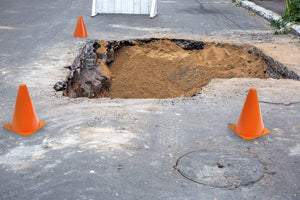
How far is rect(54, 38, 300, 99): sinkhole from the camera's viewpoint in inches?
262

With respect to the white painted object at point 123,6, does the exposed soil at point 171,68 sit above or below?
below

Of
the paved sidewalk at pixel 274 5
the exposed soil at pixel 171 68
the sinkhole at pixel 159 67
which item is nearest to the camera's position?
the sinkhole at pixel 159 67

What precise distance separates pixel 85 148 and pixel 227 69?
14.2 feet

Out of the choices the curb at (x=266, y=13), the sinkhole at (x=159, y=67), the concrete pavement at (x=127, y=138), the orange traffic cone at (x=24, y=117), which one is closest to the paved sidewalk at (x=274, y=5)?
the curb at (x=266, y=13)

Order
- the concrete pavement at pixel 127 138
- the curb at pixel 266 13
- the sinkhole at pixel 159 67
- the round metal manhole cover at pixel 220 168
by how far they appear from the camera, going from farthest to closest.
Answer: the curb at pixel 266 13
the sinkhole at pixel 159 67
the round metal manhole cover at pixel 220 168
the concrete pavement at pixel 127 138

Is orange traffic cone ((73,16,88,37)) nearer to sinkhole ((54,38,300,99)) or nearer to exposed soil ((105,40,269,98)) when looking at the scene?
sinkhole ((54,38,300,99))

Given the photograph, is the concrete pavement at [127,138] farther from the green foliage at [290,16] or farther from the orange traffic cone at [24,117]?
the green foliage at [290,16]

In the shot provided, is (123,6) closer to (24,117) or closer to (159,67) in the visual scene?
(159,67)

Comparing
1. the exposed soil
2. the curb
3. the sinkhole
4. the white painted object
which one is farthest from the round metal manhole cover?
the white painted object

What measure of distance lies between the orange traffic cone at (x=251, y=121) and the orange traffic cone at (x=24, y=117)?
7.85 ft

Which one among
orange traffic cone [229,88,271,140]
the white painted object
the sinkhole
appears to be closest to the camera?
orange traffic cone [229,88,271,140]

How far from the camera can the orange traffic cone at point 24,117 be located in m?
3.89

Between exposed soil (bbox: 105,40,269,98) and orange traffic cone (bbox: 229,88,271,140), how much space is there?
2338mm

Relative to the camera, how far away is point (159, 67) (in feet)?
25.5
